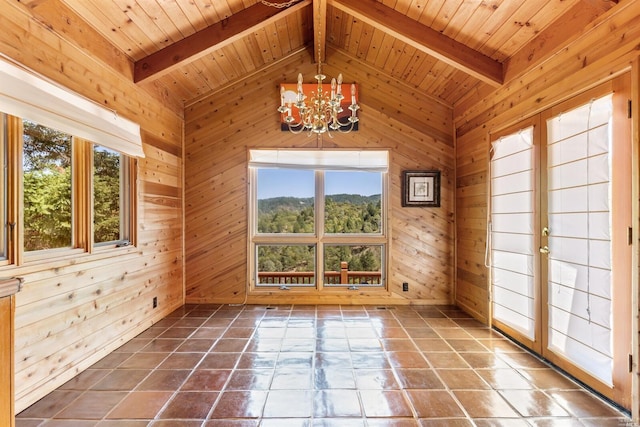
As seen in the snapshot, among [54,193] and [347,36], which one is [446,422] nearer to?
[54,193]

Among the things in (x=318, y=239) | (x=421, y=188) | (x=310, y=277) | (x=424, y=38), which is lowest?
(x=310, y=277)

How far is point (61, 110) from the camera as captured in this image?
236cm

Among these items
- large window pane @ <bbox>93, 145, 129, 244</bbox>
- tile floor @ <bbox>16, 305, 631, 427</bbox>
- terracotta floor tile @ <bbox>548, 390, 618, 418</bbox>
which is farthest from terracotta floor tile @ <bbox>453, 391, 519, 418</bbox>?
large window pane @ <bbox>93, 145, 129, 244</bbox>

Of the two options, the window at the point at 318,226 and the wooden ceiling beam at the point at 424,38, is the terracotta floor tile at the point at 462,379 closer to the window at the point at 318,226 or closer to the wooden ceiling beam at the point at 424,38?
the window at the point at 318,226

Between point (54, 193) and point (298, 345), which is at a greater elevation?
point (54, 193)

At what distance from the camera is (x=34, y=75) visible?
2.19 metres

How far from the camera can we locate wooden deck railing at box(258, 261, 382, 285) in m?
4.78

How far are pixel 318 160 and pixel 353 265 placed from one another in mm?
1622

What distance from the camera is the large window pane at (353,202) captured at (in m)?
4.80

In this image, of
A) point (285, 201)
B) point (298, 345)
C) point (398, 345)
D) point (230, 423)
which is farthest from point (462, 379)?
point (285, 201)

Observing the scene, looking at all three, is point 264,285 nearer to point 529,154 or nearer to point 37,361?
point 37,361

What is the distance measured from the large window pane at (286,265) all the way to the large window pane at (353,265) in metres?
0.25

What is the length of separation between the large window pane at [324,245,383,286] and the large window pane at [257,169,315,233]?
532mm

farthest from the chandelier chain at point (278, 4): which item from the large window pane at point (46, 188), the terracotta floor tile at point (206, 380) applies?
the terracotta floor tile at point (206, 380)
